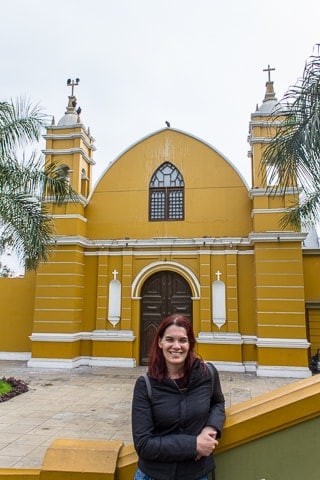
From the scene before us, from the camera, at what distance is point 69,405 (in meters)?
6.72

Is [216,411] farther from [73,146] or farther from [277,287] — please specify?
[73,146]

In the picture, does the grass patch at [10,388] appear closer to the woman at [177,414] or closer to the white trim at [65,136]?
the woman at [177,414]

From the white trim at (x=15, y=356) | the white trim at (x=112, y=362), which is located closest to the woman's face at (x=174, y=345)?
the white trim at (x=112, y=362)

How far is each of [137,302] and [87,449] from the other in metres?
8.68

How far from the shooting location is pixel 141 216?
11453 mm

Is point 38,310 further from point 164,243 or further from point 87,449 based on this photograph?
point 87,449

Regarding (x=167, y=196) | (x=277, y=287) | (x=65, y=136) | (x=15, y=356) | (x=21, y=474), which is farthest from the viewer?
(x=65, y=136)

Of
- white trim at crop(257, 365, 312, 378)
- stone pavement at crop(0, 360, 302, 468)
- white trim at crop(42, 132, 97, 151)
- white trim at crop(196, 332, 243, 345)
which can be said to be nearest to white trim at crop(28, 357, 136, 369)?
stone pavement at crop(0, 360, 302, 468)

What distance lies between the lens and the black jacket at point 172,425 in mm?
1812

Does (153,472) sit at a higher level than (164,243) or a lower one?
lower

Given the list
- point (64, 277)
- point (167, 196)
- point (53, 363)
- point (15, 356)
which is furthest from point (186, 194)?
point (15, 356)

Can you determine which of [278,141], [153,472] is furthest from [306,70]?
[153,472]

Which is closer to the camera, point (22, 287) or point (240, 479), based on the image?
point (240, 479)

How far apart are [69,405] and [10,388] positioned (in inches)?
65.9
